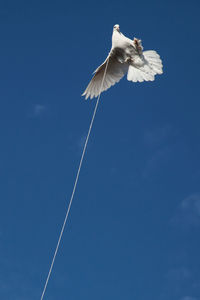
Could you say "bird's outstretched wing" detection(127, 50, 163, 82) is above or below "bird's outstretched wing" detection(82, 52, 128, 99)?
below

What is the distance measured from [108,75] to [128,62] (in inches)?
20.6

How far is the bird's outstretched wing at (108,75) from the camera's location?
8.01m

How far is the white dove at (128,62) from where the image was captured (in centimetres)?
758

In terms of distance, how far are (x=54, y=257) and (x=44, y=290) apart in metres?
0.38

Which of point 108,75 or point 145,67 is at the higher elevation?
point 108,75

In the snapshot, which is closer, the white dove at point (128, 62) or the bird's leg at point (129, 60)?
the white dove at point (128, 62)

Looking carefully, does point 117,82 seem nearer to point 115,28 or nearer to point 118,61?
point 118,61

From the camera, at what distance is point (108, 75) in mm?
8273

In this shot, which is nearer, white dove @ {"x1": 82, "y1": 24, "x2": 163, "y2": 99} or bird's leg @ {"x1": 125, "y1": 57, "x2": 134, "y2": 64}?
white dove @ {"x1": 82, "y1": 24, "x2": 163, "y2": 99}

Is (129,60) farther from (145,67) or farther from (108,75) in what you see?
(108,75)

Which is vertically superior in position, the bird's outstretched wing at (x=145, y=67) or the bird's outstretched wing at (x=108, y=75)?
the bird's outstretched wing at (x=108, y=75)

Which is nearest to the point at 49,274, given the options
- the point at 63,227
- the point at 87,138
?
the point at 63,227

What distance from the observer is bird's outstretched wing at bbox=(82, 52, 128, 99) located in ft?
26.3

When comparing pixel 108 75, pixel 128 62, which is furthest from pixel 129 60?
pixel 108 75
